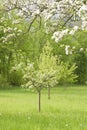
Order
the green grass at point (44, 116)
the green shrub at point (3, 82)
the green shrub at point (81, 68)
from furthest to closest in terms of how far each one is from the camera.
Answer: the green shrub at point (81, 68) → the green shrub at point (3, 82) → the green grass at point (44, 116)

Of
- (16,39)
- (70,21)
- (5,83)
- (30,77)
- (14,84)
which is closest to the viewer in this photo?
(70,21)

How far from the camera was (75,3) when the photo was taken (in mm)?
6938

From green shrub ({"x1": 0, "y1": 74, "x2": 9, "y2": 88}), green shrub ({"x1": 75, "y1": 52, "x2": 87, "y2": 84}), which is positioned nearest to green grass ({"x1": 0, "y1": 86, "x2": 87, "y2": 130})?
green shrub ({"x1": 0, "y1": 74, "x2": 9, "y2": 88})

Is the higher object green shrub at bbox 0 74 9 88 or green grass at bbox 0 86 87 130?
green grass at bbox 0 86 87 130

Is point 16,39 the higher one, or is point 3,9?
point 3,9

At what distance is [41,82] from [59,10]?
16020 mm

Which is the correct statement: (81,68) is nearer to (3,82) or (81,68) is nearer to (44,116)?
(3,82)

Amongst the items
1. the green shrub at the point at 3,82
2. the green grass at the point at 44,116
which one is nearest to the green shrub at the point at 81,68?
the green shrub at the point at 3,82

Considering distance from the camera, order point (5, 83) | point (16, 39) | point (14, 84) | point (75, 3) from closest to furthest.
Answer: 1. point (75, 3)
2. point (16, 39)
3. point (5, 83)
4. point (14, 84)

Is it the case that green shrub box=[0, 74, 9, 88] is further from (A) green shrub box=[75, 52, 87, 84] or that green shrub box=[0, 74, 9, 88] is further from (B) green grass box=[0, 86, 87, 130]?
(B) green grass box=[0, 86, 87, 130]

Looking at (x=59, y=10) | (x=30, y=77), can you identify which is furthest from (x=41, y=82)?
(x=59, y=10)

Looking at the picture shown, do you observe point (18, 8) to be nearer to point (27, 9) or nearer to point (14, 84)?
point (27, 9)

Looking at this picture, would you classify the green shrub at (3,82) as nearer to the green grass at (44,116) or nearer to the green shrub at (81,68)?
the green shrub at (81,68)

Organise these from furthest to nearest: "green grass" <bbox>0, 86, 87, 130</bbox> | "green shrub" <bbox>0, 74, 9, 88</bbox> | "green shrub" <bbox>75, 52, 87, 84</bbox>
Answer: "green shrub" <bbox>75, 52, 87, 84</bbox> < "green shrub" <bbox>0, 74, 9, 88</bbox> < "green grass" <bbox>0, 86, 87, 130</bbox>
